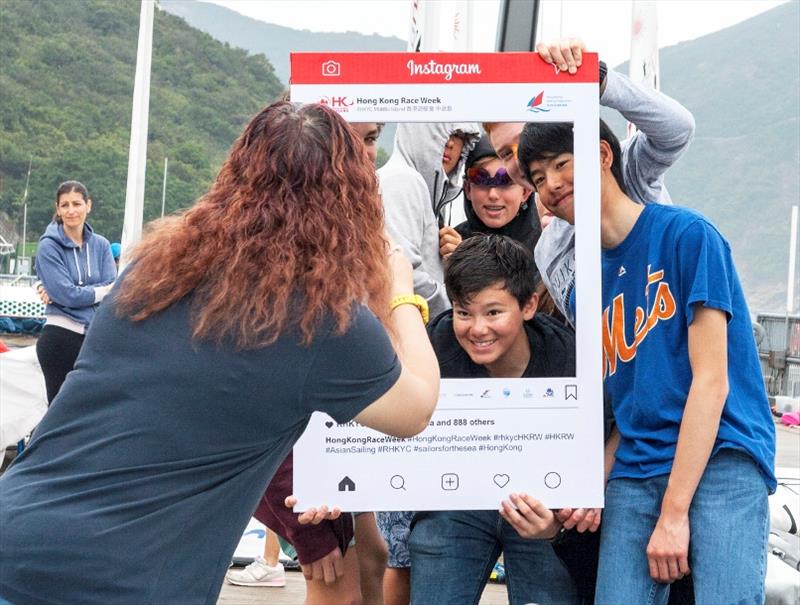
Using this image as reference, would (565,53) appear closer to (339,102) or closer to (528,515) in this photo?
(339,102)

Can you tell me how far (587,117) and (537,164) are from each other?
0.52 feet

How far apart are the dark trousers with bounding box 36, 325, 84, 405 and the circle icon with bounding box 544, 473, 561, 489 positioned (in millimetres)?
4622

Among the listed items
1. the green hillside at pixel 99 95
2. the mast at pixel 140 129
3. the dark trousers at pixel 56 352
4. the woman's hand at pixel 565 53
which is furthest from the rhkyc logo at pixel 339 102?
the green hillside at pixel 99 95

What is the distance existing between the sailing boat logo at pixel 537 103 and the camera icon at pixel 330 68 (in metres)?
0.45

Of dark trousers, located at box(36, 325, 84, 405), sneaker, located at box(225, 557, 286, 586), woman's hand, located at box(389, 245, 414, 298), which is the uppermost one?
woman's hand, located at box(389, 245, 414, 298)

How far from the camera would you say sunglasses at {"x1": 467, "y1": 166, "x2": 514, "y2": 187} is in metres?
3.26

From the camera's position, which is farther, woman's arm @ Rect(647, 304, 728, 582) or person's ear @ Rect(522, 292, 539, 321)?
person's ear @ Rect(522, 292, 539, 321)

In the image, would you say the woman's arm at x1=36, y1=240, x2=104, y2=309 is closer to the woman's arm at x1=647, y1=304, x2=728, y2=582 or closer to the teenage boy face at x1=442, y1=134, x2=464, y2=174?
the teenage boy face at x1=442, y1=134, x2=464, y2=174

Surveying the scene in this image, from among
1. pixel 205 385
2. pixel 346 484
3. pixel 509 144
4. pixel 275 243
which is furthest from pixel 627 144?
pixel 205 385

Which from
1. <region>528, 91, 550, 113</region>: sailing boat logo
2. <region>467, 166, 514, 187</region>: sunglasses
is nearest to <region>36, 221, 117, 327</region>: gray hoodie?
<region>467, 166, 514, 187</region>: sunglasses

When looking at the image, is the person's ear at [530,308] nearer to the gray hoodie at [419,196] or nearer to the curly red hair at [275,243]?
the gray hoodie at [419,196]

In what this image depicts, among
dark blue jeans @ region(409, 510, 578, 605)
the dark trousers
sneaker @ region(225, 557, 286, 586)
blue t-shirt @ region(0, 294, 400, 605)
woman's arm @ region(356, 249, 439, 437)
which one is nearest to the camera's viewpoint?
blue t-shirt @ region(0, 294, 400, 605)

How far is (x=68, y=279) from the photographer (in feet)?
23.6

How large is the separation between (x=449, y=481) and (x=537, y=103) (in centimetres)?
90
